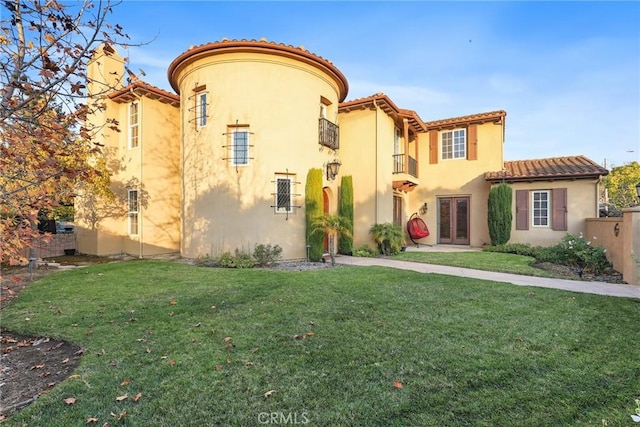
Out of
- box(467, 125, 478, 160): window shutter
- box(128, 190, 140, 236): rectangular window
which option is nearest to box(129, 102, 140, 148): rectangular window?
box(128, 190, 140, 236): rectangular window

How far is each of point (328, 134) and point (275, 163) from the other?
2800mm

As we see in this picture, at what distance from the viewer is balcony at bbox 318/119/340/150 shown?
39.6ft

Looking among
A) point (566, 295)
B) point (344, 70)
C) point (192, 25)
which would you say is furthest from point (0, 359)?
point (344, 70)

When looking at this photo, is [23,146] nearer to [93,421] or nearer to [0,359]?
[93,421]

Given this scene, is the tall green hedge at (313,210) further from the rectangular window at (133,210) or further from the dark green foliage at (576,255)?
the dark green foliage at (576,255)

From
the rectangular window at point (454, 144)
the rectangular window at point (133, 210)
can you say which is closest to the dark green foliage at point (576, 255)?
the rectangular window at point (454, 144)

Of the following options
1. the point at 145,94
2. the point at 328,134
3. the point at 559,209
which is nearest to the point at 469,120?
the point at 559,209

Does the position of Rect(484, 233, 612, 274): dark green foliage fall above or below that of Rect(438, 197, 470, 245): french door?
below

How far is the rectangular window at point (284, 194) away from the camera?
11.0 meters

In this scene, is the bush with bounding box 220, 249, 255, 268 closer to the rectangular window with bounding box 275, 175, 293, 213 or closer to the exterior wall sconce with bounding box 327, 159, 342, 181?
the rectangular window with bounding box 275, 175, 293, 213

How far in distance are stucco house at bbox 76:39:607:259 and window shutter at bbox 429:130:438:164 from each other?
70 mm

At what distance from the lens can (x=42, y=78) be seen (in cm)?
252

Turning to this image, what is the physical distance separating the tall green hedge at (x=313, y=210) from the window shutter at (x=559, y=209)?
1052 centimetres

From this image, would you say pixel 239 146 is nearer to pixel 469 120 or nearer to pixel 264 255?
pixel 264 255
